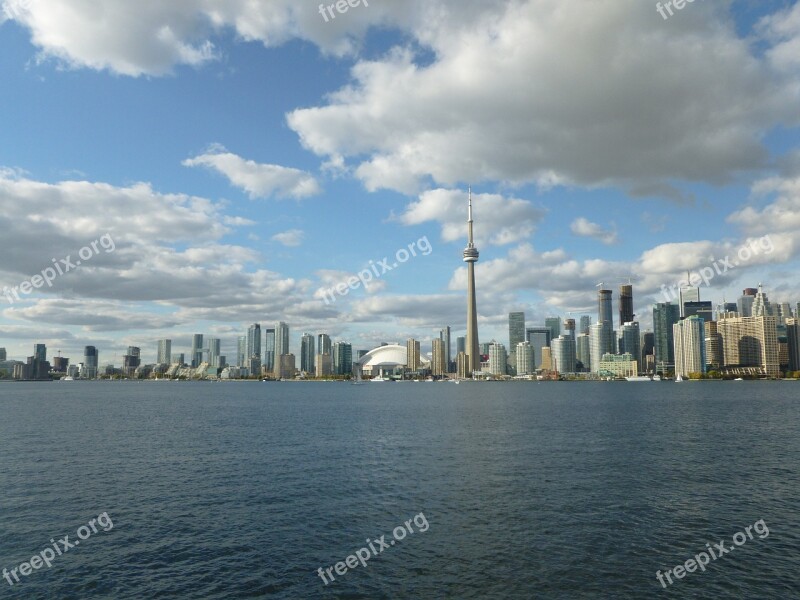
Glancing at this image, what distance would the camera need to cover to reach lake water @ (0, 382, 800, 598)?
30.9 metres

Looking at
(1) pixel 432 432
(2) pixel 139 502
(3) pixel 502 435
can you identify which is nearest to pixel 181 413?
(1) pixel 432 432

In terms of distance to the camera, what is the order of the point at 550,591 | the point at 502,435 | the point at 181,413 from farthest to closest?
the point at 181,413 < the point at 502,435 < the point at 550,591

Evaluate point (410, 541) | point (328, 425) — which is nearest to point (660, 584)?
point (410, 541)

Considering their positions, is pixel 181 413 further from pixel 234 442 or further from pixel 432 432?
pixel 432 432

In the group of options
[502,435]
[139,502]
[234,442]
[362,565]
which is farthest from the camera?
[502,435]

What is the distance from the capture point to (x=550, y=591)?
29484mm

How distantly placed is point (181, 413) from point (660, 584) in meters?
119

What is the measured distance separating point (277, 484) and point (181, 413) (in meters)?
87.0

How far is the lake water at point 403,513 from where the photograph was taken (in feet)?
101

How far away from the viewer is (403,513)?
42.9 meters

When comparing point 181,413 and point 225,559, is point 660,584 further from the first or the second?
point 181,413

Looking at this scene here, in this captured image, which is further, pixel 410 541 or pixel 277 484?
pixel 277 484

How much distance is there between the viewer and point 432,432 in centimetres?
9125

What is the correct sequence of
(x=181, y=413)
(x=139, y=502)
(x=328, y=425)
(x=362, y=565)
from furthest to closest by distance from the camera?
(x=181, y=413) → (x=328, y=425) → (x=139, y=502) → (x=362, y=565)
